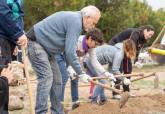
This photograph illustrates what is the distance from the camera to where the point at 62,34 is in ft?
19.6

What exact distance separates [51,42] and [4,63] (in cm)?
140

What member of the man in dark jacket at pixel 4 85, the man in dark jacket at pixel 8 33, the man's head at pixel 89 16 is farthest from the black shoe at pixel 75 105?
the man in dark jacket at pixel 4 85

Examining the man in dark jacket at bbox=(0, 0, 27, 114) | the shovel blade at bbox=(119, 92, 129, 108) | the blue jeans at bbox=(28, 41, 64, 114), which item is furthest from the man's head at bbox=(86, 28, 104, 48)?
the man in dark jacket at bbox=(0, 0, 27, 114)

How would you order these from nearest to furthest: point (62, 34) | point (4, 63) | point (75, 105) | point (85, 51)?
point (4, 63) → point (62, 34) → point (85, 51) → point (75, 105)

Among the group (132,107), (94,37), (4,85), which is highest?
(94,37)

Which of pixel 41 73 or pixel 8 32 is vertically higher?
pixel 8 32

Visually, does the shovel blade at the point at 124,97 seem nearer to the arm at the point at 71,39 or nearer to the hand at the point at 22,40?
the arm at the point at 71,39

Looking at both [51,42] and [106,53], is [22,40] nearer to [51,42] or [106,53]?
[51,42]

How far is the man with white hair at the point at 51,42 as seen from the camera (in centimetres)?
583

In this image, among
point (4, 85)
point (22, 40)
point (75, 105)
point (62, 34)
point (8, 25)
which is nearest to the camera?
point (4, 85)

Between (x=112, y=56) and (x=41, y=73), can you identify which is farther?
(x=112, y=56)

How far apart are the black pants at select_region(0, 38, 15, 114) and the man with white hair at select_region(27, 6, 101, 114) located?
489 mm

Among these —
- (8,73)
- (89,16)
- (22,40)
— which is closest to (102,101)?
(89,16)

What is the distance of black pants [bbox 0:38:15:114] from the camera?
13.2 ft
